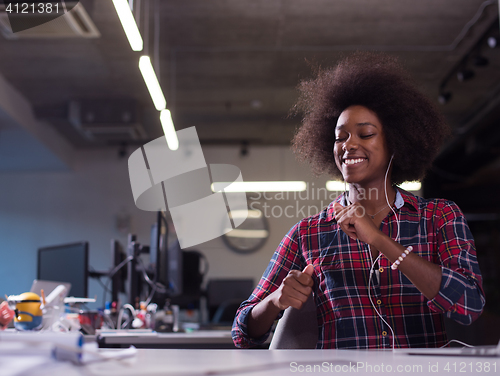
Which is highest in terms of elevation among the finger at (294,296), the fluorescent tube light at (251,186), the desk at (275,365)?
the fluorescent tube light at (251,186)

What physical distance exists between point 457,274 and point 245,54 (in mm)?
3838

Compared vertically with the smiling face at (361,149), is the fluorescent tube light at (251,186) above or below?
above

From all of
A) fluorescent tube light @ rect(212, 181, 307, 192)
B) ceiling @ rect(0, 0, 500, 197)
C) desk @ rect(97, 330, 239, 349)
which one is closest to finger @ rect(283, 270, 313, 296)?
desk @ rect(97, 330, 239, 349)

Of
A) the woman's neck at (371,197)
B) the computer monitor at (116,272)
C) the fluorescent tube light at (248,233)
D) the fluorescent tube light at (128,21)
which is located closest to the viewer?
the woman's neck at (371,197)

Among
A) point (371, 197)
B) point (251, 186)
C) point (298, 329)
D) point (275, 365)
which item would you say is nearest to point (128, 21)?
point (371, 197)

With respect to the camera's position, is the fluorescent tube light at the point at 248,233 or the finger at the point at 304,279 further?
the fluorescent tube light at the point at 248,233

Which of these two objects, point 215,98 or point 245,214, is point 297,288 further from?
point 245,214

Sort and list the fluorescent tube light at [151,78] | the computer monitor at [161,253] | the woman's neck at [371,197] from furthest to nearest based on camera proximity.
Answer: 1. the fluorescent tube light at [151,78]
2. the computer monitor at [161,253]
3. the woman's neck at [371,197]

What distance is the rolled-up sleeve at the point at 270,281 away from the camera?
4.57 ft

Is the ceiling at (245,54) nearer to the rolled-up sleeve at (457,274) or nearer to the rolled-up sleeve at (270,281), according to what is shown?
the rolled-up sleeve at (270,281)

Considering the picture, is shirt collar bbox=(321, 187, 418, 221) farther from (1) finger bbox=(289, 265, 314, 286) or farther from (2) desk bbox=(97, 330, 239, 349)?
(2) desk bbox=(97, 330, 239, 349)

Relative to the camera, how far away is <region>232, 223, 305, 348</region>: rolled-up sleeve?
4.57 feet

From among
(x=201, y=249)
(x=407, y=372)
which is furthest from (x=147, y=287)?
(x=201, y=249)

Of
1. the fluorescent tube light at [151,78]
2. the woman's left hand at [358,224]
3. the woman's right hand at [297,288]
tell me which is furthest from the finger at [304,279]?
the fluorescent tube light at [151,78]
